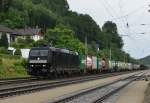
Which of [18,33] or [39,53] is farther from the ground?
[18,33]

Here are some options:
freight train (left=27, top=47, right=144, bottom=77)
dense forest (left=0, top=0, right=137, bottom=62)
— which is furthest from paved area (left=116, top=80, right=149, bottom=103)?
dense forest (left=0, top=0, right=137, bottom=62)

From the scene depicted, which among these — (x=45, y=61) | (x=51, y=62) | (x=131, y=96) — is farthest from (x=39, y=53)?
(x=131, y=96)

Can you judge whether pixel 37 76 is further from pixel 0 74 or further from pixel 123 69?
pixel 123 69

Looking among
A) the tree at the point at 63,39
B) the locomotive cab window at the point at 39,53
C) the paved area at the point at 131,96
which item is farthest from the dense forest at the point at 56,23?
the paved area at the point at 131,96

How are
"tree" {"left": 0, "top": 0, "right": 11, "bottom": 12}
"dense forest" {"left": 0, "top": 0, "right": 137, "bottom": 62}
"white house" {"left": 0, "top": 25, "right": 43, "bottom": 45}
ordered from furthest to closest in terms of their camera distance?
"dense forest" {"left": 0, "top": 0, "right": 137, "bottom": 62} → "tree" {"left": 0, "top": 0, "right": 11, "bottom": 12} → "white house" {"left": 0, "top": 25, "right": 43, "bottom": 45}

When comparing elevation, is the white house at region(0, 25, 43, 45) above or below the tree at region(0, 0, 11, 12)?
below

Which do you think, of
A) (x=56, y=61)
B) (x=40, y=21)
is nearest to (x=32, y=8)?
(x=40, y=21)

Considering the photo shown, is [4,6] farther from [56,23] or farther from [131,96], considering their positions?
[131,96]

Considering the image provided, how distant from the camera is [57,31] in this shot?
410 feet

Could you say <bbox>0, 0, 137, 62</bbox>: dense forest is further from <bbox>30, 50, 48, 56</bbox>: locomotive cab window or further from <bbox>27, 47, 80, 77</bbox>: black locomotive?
<bbox>30, 50, 48, 56</bbox>: locomotive cab window

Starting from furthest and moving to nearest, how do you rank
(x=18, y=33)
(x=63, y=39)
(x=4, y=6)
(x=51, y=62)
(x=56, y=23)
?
(x=56, y=23) → (x=4, y=6) → (x=18, y=33) → (x=63, y=39) → (x=51, y=62)

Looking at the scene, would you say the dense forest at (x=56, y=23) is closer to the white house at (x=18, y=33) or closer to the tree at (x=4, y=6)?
the tree at (x=4, y=6)

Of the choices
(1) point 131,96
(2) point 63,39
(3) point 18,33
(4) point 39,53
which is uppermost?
(3) point 18,33

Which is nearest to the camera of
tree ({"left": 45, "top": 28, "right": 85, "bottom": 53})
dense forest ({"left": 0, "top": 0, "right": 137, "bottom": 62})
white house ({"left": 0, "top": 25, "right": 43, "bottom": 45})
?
tree ({"left": 45, "top": 28, "right": 85, "bottom": 53})
